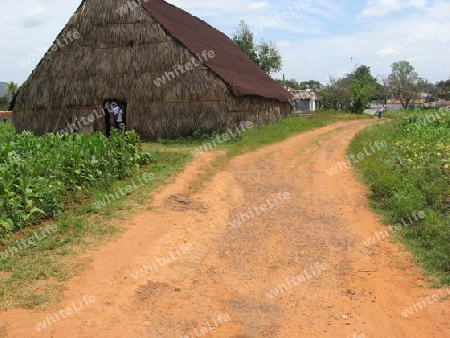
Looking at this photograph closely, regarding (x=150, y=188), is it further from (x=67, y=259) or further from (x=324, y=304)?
(x=324, y=304)

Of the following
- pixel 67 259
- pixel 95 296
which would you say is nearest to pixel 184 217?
pixel 67 259

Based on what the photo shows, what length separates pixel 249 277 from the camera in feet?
21.7

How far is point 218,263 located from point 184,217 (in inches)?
80.1

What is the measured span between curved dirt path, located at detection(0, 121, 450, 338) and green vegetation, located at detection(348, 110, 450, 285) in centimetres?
35

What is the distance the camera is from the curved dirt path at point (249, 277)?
5211mm

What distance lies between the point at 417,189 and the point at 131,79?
12291mm

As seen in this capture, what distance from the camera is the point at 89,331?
497 centimetres

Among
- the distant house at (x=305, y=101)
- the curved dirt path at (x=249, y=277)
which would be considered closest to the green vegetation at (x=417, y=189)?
the curved dirt path at (x=249, y=277)

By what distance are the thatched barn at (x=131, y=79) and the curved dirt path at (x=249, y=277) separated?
7.97 metres

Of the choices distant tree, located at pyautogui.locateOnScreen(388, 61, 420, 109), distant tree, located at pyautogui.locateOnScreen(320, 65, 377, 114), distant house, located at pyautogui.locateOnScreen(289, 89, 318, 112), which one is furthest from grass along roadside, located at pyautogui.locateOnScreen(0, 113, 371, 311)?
distant tree, located at pyautogui.locateOnScreen(388, 61, 420, 109)

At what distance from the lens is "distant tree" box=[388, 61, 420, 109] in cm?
7019

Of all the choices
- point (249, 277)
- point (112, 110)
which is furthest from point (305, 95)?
point (249, 277)

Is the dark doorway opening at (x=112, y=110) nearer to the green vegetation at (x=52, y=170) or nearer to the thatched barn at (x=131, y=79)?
the thatched barn at (x=131, y=79)

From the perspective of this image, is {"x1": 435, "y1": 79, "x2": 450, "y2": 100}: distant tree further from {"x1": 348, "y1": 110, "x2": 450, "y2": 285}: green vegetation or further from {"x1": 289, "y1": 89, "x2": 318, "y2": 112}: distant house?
{"x1": 348, "y1": 110, "x2": 450, "y2": 285}: green vegetation
